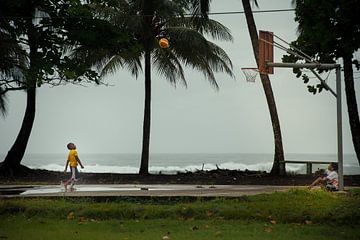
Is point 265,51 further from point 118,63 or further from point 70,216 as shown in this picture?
point 118,63

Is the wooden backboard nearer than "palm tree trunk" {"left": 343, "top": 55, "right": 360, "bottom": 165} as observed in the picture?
Yes

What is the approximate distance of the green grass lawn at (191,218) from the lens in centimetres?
1022

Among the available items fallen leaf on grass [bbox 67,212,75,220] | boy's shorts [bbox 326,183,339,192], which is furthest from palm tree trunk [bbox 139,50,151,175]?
fallen leaf on grass [bbox 67,212,75,220]

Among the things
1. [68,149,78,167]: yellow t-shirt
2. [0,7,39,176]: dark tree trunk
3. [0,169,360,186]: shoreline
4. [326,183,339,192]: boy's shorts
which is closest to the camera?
[326,183,339,192]: boy's shorts

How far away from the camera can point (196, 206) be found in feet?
42.6

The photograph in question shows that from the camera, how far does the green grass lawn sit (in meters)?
10.2

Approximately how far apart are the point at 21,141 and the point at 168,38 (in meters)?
8.73

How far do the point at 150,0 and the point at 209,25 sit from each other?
3074mm

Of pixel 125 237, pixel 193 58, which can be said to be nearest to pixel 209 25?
pixel 193 58

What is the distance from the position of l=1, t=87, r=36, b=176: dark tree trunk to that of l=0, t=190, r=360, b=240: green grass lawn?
14329mm

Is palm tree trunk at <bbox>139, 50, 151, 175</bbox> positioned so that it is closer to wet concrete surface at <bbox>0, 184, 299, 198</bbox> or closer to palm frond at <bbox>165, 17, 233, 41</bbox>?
palm frond at <bbox>165, 17, 233, 41</bbox>

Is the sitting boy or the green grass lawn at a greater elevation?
the sitting boy

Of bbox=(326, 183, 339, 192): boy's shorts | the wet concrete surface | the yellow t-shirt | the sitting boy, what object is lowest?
the wet concrete surface

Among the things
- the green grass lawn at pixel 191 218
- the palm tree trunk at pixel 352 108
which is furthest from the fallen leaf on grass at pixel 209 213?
the palm tree trunk at pixel 352 108
